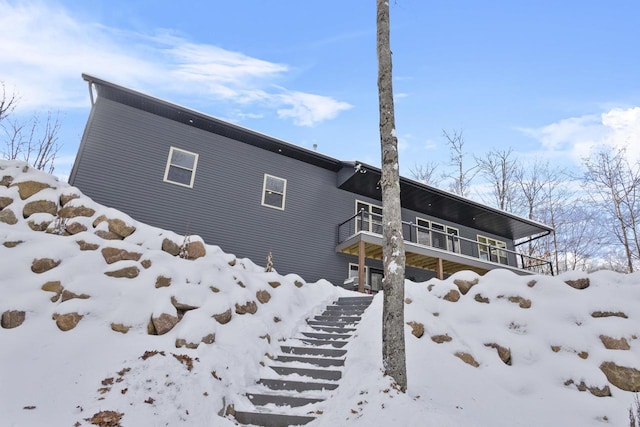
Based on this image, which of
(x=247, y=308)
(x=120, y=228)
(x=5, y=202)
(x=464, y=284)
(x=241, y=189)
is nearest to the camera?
(x=247, y=308)

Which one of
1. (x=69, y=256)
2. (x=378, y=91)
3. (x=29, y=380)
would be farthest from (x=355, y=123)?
(x=29, y=380)

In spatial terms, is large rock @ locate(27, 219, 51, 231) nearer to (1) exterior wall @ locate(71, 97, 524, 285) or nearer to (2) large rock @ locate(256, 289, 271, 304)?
(1) exterior wall @ locate(71, 97, 524, 285)

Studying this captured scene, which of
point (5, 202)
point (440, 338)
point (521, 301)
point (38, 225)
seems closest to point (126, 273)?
point (38, 225)

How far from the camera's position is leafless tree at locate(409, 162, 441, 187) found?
81.5 ft

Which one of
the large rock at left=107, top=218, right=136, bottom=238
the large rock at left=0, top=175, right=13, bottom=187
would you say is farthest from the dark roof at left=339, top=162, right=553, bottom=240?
the large rock at left=0, top=175, right=13, bottom=187

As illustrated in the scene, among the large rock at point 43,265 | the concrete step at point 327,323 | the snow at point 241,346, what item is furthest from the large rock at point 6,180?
the concrete step at point 327,323

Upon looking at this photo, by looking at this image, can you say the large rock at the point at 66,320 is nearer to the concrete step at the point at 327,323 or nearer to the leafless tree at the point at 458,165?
the concrete step at the point at 327,323

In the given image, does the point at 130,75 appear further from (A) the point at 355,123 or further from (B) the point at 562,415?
(B) the point at 562,415

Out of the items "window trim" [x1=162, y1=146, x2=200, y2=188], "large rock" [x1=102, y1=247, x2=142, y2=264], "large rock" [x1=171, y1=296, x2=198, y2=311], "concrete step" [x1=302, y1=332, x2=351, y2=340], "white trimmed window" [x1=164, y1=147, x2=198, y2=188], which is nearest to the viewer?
"large rock" [x1=171, y1=296, x2=198, y2=311]

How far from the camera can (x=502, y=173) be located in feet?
79.0

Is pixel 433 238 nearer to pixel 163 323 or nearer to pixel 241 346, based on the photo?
pixel 241 346

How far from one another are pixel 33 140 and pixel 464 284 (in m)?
23.8

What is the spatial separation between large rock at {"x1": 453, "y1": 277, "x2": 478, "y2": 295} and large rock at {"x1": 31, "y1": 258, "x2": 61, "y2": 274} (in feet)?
26.7

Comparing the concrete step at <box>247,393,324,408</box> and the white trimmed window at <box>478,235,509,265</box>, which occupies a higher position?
the white trimmed window at <box>478,235,509,265</box>
